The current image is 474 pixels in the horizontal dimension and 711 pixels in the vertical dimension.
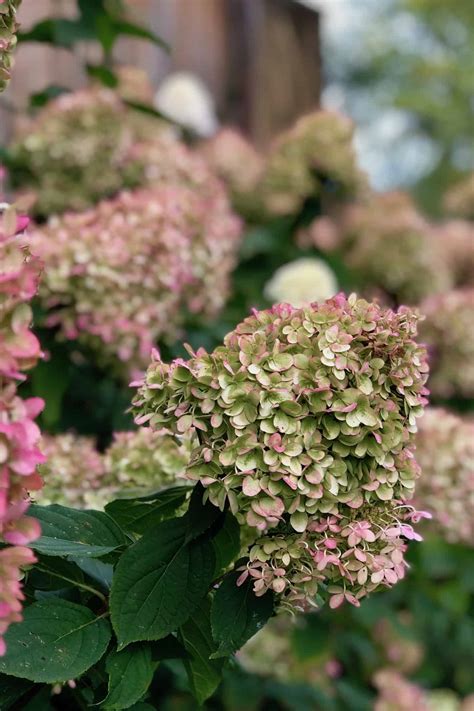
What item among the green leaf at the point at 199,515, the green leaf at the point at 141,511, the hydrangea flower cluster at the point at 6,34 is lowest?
the green leaf at the point at 141,511

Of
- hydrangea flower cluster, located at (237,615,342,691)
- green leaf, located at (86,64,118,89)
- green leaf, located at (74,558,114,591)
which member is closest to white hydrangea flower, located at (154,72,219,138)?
green leaf, located at (86,64,118,89)

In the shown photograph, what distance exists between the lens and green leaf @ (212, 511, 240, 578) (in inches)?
30.2

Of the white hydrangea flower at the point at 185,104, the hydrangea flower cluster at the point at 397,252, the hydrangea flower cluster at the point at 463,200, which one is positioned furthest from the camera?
the hydrangea flower cluster at the point at 463,200

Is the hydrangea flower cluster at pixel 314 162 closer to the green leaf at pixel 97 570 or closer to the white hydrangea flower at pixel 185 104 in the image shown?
the white hydrangea flower at pixel 185 104

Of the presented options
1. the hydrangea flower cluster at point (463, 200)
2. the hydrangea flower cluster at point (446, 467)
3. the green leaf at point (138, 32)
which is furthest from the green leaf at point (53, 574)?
the hydrangea flower cluster at point (463, 200)

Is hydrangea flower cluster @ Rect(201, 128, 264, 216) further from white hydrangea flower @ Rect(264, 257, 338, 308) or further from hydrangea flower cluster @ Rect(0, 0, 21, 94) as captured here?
hydrangea flower cluster @ Rect(0, 0, 21, 94)

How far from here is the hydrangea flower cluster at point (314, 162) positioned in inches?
88.4

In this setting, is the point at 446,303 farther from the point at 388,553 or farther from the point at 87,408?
the point at 388,553

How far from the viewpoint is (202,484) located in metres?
0.71

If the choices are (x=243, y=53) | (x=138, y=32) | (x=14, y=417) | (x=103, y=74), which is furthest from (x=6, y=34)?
(x=243, y=53)

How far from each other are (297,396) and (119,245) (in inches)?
30.1

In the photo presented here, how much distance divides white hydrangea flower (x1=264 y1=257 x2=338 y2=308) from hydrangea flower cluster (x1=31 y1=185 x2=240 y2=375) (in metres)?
0.52

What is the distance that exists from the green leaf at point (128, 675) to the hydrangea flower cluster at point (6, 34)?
0.41 m

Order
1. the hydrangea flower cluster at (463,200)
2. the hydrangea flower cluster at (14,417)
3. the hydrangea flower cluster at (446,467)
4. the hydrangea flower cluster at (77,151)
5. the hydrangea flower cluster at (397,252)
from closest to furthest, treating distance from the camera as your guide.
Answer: the hydrangea flower cluster at (14,417) → the hydrangea flower cluster at (446,467) → the hydrangea flower cluster at (77,151) → the hydrangea flower cluster at (397,252) → the hydrangea flower cluster at (463,200)
